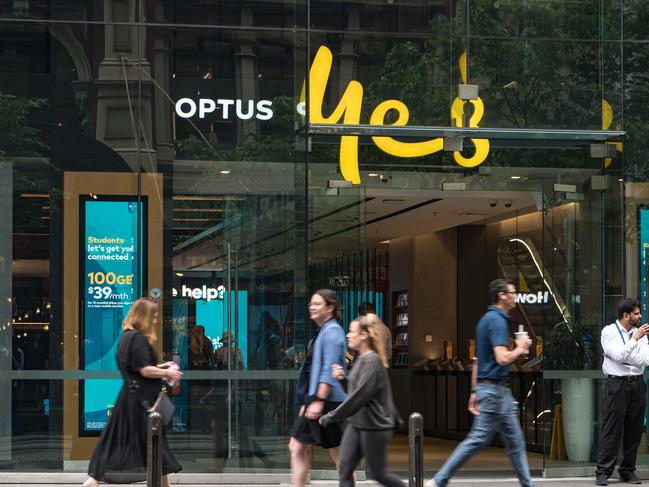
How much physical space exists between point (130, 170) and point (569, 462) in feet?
17.9

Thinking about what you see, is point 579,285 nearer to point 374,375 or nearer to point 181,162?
point 181,162

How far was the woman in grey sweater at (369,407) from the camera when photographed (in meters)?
9.07

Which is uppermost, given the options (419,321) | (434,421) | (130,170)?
(130,170)

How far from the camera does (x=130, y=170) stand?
13125 millimetres

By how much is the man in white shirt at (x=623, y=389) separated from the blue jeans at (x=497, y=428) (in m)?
3.06

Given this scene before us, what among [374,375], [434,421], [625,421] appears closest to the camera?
[374,375]

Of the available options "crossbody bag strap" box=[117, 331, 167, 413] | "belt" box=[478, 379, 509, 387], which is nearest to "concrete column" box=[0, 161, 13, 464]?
"crossbody bag strap" box=[117, 331, 167, 413]

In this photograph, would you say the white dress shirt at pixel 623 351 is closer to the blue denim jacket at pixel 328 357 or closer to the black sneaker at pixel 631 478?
the black sneaker at pixel 631 478

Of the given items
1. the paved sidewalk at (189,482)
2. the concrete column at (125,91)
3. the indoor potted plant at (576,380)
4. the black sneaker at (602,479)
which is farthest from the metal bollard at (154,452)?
the indoor potted plant at (576,380)

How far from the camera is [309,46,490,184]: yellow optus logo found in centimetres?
1330

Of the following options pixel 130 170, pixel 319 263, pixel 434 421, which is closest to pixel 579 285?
pixel 319 263

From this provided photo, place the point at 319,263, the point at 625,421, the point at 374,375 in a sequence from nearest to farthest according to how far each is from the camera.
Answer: the point at 374,375 < the point at 625,421 < the point at 319,263

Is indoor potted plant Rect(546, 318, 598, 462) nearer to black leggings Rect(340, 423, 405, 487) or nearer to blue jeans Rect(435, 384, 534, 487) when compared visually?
blue jeans Rect(435, 384, 534, 487)

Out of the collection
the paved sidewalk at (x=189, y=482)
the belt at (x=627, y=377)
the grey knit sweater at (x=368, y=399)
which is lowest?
the paved sidewalk at (x=189, y=482)
